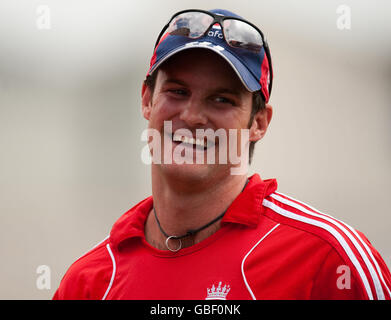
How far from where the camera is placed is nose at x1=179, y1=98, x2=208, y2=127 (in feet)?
5.09

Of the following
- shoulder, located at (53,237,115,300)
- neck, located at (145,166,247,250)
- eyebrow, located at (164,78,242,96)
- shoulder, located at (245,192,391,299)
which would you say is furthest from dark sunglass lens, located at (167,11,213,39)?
shoulder, located at (53,237,115,300)

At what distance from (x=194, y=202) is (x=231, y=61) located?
1.76 feet

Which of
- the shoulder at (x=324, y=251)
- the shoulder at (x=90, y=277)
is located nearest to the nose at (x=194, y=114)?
the shoulder at (x=324, y=251)

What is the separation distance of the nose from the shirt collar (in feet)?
1.07

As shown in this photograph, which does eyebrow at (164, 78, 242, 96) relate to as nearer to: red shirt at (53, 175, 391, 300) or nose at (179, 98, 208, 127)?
nose at (179, 98, 208, 127)

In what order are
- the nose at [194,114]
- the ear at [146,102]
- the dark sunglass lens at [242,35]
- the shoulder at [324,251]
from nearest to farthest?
the shoulder at [324,251] → the nose at [194,114] → the dark sunglass lens at [242,35] → the ear at [146,102]

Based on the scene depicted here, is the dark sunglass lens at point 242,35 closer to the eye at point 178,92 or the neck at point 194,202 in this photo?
the eye at point 178,92

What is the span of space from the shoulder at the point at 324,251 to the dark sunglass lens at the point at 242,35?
649 mm

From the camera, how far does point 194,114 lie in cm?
156

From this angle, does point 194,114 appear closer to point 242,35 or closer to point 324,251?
point 242,35

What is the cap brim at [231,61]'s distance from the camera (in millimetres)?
1580

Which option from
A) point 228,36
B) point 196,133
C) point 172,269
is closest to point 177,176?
point 196,133

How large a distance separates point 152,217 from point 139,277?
0.33 m

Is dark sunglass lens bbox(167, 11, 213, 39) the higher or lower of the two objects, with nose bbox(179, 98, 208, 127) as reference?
higher
